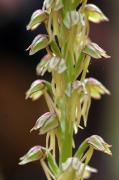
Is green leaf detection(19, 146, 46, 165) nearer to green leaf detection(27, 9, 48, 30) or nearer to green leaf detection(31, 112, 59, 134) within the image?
green leaf detection(31, 112, 59, 134)

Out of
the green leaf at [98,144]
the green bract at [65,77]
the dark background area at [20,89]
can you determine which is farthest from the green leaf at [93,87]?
the dark background area at [20,89]

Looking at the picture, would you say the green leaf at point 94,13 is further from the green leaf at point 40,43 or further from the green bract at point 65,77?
the green leaf at point 40,43

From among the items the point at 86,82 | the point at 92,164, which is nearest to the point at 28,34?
the point at 92,164

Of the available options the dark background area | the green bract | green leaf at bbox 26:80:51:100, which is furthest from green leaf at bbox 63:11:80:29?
the dark background area

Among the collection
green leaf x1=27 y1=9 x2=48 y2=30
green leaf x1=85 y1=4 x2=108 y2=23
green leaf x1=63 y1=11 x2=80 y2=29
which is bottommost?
green leaf x1=85 y1=4 x2=108 y2=23

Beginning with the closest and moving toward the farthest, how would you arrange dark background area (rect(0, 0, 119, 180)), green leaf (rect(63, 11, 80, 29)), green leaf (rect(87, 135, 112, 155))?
green leaf (rect(63, 11, 80, 29)) → green leaf (rect(87, 135, 112, 155)) → dark background area (rect(0, 0, 119, 180))

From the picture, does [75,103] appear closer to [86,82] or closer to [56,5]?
[86,82]

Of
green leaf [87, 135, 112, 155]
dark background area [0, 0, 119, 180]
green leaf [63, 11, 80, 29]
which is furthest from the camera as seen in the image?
dark background area [0, 0, 119, 180]

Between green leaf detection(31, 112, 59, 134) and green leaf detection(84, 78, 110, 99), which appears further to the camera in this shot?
green leaf detection(84, 78, 110, 99)
